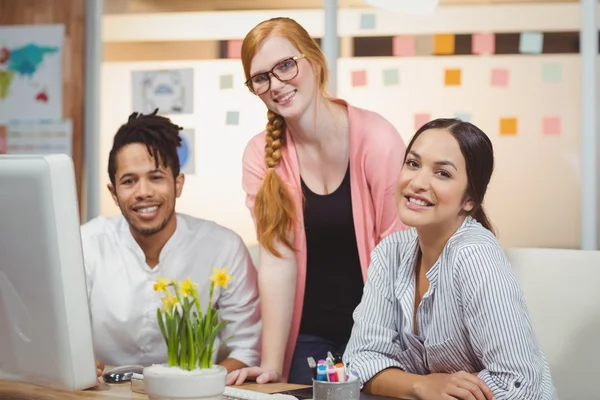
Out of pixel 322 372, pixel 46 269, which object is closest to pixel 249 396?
pixel 322 372

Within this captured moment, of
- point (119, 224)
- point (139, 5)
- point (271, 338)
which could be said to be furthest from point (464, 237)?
point (139, 5)

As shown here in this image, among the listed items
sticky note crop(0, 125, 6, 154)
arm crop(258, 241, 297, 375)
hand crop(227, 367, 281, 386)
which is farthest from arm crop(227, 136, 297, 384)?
sticky note crop(0, 125, 6, 154)

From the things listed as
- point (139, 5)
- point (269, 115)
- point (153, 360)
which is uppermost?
point (139, 5)

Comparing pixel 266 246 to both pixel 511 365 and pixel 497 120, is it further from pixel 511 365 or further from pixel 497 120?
pixel 497 120

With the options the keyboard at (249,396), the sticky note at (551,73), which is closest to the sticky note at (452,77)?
the sticky note at (551,73)

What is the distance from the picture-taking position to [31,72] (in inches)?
179

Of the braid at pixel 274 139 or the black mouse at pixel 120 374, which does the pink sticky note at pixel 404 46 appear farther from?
the black mouse at pixel 120 374

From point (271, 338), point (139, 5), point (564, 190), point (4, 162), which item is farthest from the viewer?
point (139, 5)

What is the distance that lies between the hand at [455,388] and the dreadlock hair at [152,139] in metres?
1.11

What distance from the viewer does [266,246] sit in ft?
7.96

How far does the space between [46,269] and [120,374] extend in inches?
20.0

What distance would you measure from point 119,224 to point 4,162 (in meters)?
1.25

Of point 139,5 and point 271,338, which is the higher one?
point 139,5

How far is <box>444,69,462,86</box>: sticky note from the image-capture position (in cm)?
401
